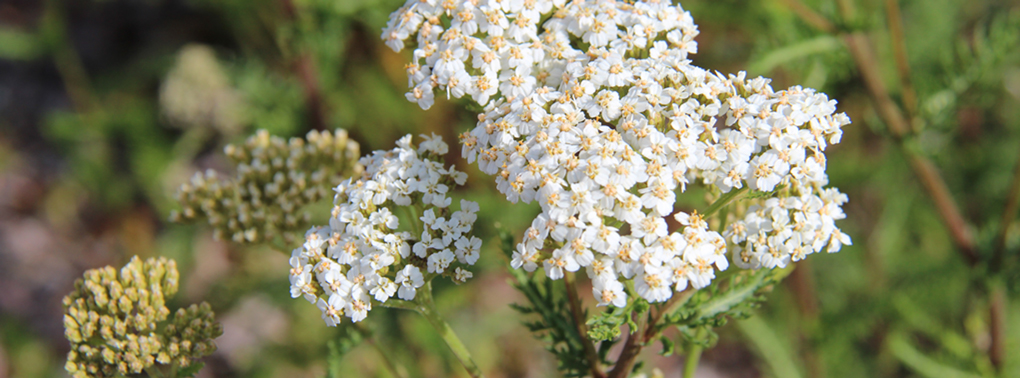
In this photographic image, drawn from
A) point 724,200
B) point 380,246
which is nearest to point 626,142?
point 724,200

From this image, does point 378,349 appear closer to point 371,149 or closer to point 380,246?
point 380,246

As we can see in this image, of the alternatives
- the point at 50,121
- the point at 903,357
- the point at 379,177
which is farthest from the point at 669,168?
the point at 50,121

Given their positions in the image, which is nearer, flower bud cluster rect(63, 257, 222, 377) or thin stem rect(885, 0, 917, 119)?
flower bud cluster rect(63, 257, 222, 377)

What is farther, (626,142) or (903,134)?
(903,134)

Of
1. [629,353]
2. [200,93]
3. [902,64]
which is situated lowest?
[629,353]

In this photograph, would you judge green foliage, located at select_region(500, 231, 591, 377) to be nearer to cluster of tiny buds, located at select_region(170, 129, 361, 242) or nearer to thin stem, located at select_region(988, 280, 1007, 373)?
cluster of tiny buds, located at select_region(170, 129, 361, 242)

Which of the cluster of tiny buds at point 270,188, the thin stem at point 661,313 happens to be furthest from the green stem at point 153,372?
the thin stem at point 661,313

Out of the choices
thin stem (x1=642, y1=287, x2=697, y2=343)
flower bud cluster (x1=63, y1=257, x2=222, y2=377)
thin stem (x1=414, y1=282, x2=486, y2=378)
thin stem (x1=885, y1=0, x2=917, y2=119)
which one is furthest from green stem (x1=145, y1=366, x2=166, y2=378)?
thin stem (x1=885, y1=0, x2=917, y2=119)

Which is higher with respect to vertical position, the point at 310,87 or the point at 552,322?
the point at 310,87
